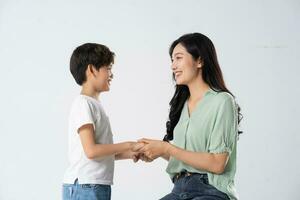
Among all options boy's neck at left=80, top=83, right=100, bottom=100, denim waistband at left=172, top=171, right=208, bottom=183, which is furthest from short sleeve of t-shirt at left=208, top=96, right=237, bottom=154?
boy's neck at left=80, top=83, right=100, bottom=100

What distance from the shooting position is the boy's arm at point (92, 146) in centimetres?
220

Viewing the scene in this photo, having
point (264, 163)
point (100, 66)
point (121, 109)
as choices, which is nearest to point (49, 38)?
point (121, 109)

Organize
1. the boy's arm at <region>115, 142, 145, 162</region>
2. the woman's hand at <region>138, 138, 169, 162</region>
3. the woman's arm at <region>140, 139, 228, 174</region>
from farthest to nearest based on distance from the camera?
the boy's arm at <region>115, 142, 145, 162</region> < the woman's hand at <region>138, 138, 169, 162</region> < the woman's arm at <region>140, 139, 228, 174</region>

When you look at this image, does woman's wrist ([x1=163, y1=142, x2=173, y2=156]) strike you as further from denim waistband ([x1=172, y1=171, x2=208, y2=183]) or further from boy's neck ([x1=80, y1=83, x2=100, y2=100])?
boy's neck ([x1=80, y1=83, x2=100, y2=100])

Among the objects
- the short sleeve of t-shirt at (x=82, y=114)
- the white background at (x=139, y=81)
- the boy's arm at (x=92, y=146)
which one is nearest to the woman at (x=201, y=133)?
the boy's arm at (x=92, y=146)

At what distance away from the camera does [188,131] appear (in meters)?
2.21

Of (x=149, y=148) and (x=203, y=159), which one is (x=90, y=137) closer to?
(x=149, y=148)

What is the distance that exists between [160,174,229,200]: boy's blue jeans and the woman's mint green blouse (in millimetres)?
21

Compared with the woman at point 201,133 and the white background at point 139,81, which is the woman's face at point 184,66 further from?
the white background at point 139,81

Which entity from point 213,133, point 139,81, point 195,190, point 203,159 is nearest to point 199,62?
point 213,133

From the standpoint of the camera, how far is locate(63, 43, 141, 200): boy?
7.30ft

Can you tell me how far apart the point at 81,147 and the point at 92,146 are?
11 cm

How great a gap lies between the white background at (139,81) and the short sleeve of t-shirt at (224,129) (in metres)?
1.45

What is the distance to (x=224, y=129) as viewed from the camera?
6.92 ft
